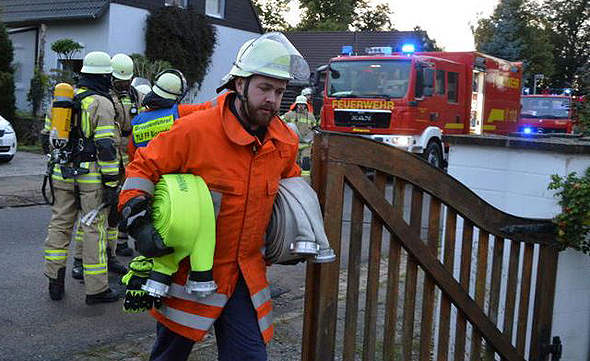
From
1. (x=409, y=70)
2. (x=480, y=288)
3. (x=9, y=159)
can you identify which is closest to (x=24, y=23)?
(x=9, y=159)

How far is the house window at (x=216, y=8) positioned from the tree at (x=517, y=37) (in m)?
14.4

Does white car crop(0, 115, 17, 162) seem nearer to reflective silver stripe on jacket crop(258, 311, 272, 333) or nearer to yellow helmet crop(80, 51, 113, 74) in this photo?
yellow helmet crop(80, 51, 113, 74)

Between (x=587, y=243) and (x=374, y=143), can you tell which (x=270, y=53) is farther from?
(x=587, y=243)

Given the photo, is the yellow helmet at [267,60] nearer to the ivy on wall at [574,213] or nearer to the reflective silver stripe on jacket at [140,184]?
the reflective silver stripe on jacket at [140,184]

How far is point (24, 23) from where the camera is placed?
23.2 metres

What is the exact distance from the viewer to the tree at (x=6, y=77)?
16.6 meters

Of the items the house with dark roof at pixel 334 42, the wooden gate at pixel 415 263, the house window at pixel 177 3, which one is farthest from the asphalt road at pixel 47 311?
the house with dark roof at pixel 334 42

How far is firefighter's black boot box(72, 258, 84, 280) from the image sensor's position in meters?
6.17

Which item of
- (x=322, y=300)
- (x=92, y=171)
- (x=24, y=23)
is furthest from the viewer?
(x=24, y=23)

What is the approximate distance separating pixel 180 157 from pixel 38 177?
1054 centimetres

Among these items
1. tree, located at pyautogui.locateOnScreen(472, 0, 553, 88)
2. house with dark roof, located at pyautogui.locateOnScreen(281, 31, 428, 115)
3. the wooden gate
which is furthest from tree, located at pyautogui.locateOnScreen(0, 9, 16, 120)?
tree, located at pyautogui.locateOnScreen(472, 0, 553, 88)

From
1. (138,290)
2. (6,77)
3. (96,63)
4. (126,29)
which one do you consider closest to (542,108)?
(126,29)

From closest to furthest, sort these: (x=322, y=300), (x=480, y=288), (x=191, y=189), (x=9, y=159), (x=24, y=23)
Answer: (x=191, y=189), (x=322, y=300), (x=480, y=288), (x=9, y=159), (x=24, y=23)

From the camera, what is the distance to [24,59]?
2383 centimetres
